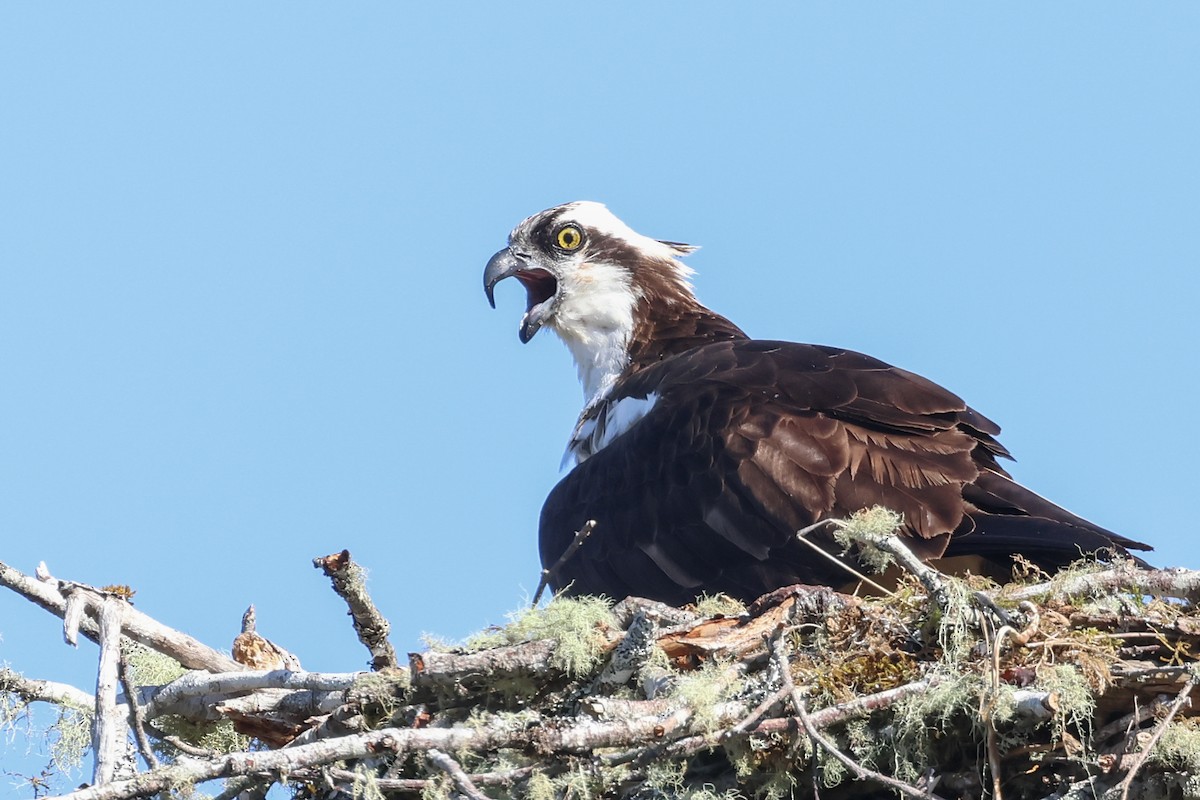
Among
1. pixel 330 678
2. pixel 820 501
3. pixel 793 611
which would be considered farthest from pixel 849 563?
pixel 330 678

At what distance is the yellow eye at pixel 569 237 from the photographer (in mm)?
8211

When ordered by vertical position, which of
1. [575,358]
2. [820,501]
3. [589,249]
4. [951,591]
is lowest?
[951,591]

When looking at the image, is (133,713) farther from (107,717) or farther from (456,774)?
(456,774)

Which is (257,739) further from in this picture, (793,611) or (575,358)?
(575,358)

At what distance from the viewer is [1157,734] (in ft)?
13.3

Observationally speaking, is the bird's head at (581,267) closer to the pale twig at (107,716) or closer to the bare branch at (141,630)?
the bare branch at (141,630)

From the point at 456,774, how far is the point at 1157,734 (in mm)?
1821

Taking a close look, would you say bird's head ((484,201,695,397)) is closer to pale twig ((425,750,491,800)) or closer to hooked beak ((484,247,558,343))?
hooked beak ((484,247,558,343))

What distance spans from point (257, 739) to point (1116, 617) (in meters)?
2.81

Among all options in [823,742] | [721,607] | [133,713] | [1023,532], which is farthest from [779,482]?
[133,713]

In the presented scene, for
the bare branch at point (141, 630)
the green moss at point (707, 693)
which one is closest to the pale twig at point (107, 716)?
the bare branch at point (141, 630)

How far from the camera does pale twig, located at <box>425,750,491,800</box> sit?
3674mm

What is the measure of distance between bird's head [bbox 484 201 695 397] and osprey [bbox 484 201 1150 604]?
101cm

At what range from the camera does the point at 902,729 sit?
4215mm
